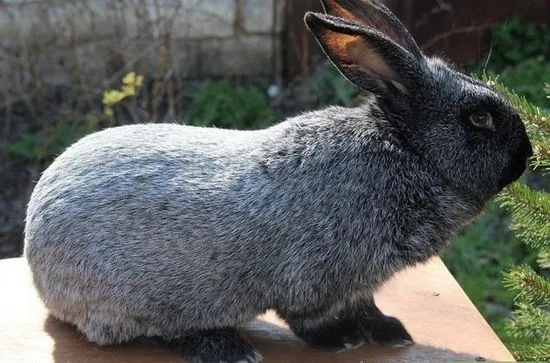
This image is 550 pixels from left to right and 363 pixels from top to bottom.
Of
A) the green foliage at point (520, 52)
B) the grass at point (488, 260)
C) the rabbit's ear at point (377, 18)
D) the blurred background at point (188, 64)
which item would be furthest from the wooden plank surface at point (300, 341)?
the green foliage at point (520, 52)

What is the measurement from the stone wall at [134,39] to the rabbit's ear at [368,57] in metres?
2.84

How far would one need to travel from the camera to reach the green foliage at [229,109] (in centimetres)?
542

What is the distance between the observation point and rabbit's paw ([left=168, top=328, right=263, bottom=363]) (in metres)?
2.50

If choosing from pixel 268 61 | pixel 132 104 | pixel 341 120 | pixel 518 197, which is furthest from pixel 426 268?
pixel 268 61

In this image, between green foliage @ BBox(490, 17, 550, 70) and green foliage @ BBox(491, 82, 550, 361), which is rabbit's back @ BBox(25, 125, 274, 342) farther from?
green foliage @ BBox(490, 17, 550, 70)

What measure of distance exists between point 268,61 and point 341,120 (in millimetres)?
3478

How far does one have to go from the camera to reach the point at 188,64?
5871mm

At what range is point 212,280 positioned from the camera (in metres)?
2.43

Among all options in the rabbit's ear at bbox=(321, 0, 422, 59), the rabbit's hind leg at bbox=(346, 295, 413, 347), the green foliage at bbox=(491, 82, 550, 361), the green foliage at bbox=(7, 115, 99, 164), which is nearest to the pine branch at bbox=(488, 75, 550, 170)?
the green foliage at bbox=(491, 82, 550, 361)

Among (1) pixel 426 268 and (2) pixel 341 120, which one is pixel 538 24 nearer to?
(1) pixel 426 268

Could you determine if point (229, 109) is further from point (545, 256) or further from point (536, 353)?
point (536, 353)

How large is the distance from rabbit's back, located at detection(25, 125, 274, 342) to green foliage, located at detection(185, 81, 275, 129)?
2.82 metres

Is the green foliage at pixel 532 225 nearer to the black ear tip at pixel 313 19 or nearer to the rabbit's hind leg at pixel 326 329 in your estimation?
the rabbit's hind leg at pixel 326 329

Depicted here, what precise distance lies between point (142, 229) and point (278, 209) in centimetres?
34
